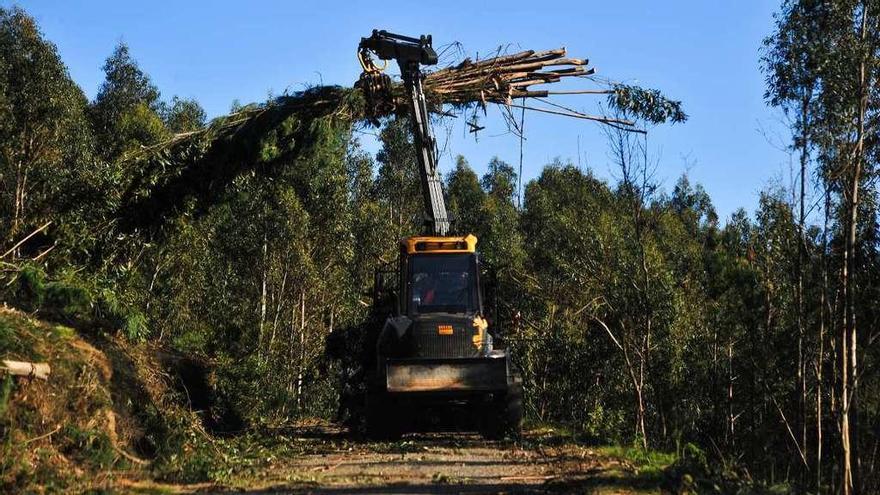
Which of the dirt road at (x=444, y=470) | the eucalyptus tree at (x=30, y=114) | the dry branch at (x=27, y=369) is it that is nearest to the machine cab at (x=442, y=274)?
the dirt road at (x=444, y=470)

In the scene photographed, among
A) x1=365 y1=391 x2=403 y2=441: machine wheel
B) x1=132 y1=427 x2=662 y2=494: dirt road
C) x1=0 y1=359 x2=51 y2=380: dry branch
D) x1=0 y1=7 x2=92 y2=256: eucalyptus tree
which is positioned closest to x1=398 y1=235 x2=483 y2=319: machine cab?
x1=365 y1=391 x2=403 y2=441: machine wheel

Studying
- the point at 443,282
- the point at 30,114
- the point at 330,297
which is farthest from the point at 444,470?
the point at 330,297

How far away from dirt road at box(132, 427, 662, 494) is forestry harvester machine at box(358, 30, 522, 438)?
586 mm

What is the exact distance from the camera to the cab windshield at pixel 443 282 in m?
13.2

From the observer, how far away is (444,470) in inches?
373

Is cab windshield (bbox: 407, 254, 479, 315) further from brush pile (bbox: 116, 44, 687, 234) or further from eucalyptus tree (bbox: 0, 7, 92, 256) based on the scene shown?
eucalyptus tree (bbox: 0, 7, 92, 256)

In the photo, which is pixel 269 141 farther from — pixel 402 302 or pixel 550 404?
pixel 550 404

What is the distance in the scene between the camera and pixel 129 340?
A: 11922 millimetres

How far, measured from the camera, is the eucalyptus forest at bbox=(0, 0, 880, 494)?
34.0 feet

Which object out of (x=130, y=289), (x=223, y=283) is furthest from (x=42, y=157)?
(x=130, y=289)

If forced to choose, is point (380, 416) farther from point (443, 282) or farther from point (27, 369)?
point (27, 369)

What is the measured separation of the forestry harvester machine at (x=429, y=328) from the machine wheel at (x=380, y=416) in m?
0.01

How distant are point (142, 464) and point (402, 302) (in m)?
4.79

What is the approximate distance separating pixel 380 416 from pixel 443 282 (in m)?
2.21
